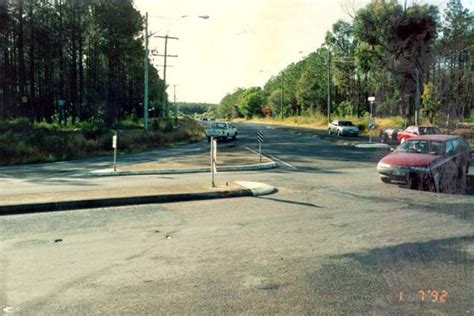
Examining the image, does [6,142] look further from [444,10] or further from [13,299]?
[444,10]

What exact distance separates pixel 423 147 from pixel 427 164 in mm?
1270

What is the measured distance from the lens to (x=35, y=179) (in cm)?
1681

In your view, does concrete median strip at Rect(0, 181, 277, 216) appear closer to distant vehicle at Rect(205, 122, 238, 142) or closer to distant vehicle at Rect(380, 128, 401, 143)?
distant vehicle at Rect(380, 128, 401, 143)

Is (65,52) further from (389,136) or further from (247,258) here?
(247,258)

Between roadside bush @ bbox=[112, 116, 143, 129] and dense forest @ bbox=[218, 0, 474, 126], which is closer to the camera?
dense forest @ bbox=[218, 0, 474, 126]

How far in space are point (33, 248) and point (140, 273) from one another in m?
2.14

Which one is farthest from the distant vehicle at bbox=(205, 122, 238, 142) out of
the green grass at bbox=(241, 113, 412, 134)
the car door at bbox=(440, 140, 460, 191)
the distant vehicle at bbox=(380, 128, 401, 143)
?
the car door at bbox=(440, 140, 460, 191)

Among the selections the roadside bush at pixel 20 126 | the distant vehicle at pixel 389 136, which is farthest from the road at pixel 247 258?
the roadside bush at pixel 20 126

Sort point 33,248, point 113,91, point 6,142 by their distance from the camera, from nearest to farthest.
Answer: point 33,248 → point 6,142 → point 113,91

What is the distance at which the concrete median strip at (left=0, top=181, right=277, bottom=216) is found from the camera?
10445 mm

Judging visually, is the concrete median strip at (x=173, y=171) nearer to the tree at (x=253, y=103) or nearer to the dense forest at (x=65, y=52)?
the dense forest at (x=65, y=52)

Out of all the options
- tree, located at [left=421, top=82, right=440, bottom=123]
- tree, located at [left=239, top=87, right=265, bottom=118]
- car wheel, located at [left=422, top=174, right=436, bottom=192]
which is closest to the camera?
car wheel, located at [left=422, top=174, right=436, bottom=192]

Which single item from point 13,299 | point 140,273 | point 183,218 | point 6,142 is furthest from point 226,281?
point 6,142

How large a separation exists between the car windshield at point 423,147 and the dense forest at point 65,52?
38652 millimetres
